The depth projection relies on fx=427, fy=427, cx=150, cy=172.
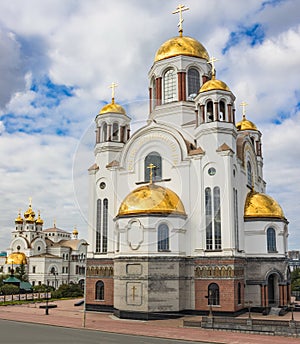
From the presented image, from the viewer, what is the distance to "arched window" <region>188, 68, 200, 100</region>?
33.6m

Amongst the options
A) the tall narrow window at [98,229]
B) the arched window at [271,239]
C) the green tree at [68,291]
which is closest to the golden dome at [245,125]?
the arched window at [271,239]

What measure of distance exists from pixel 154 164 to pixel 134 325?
11262mm

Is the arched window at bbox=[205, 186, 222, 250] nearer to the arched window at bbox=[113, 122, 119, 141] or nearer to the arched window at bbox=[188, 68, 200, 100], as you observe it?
the arched window at bbox=[113, 122, 119, 141]

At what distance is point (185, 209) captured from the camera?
27.9 metres

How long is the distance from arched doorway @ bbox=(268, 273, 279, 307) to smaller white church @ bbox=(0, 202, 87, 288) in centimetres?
3332

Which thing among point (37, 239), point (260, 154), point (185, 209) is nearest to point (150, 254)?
point (185, 209)

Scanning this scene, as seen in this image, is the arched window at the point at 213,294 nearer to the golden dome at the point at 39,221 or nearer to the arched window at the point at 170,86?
the arched window at the point at 170,86

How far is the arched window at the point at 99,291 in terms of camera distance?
98.4 ft

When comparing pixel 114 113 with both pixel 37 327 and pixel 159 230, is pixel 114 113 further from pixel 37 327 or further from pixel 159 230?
pixel 37 327

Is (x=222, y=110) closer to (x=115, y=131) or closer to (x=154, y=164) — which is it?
(x=154, y=164)

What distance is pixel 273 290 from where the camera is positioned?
2988cm

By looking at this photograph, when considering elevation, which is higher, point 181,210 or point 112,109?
point 112,109

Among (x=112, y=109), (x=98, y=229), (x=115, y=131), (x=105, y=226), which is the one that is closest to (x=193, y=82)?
(x=112, y=109)

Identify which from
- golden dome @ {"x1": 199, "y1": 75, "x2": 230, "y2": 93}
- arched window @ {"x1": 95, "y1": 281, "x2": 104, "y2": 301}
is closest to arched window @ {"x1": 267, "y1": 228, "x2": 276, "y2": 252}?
golden dome @ {"x1": 199, "y1": 75, "x2": 230, "y2": 93}
